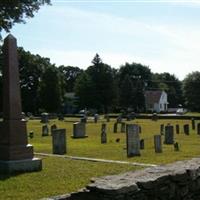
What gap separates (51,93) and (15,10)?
5790cm

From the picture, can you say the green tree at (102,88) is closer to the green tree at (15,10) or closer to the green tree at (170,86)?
the green tree at (170,86)

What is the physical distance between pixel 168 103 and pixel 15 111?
137396 millimetres

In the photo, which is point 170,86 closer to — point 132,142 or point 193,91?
point 193,91

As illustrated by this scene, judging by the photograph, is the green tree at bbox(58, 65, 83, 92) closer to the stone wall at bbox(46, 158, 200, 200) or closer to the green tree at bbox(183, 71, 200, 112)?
the green tree at bbox(183, 71, 200, 112)

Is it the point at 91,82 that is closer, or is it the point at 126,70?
the point at 91,82

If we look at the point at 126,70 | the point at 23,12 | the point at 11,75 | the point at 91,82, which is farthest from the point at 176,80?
the point at 11,75

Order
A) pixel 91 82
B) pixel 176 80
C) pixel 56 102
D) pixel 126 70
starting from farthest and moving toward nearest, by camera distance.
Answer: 1. pixel 176 80
2. pixel 126 70
3. pixel 91 82
4. pixel 56 102

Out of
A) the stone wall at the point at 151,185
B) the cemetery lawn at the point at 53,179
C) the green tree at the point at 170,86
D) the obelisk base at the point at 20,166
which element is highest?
the green tree at the point at 170,86

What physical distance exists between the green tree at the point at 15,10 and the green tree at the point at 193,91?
75548 mm

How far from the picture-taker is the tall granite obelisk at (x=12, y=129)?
14148 mm

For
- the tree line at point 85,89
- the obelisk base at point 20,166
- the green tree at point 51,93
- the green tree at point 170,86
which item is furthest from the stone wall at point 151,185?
the green tree at point 170,86

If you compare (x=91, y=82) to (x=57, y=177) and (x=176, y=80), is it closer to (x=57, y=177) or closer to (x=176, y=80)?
(x=176, y=80)

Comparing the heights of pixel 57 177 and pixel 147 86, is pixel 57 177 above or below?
below

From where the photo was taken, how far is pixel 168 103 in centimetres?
15012
